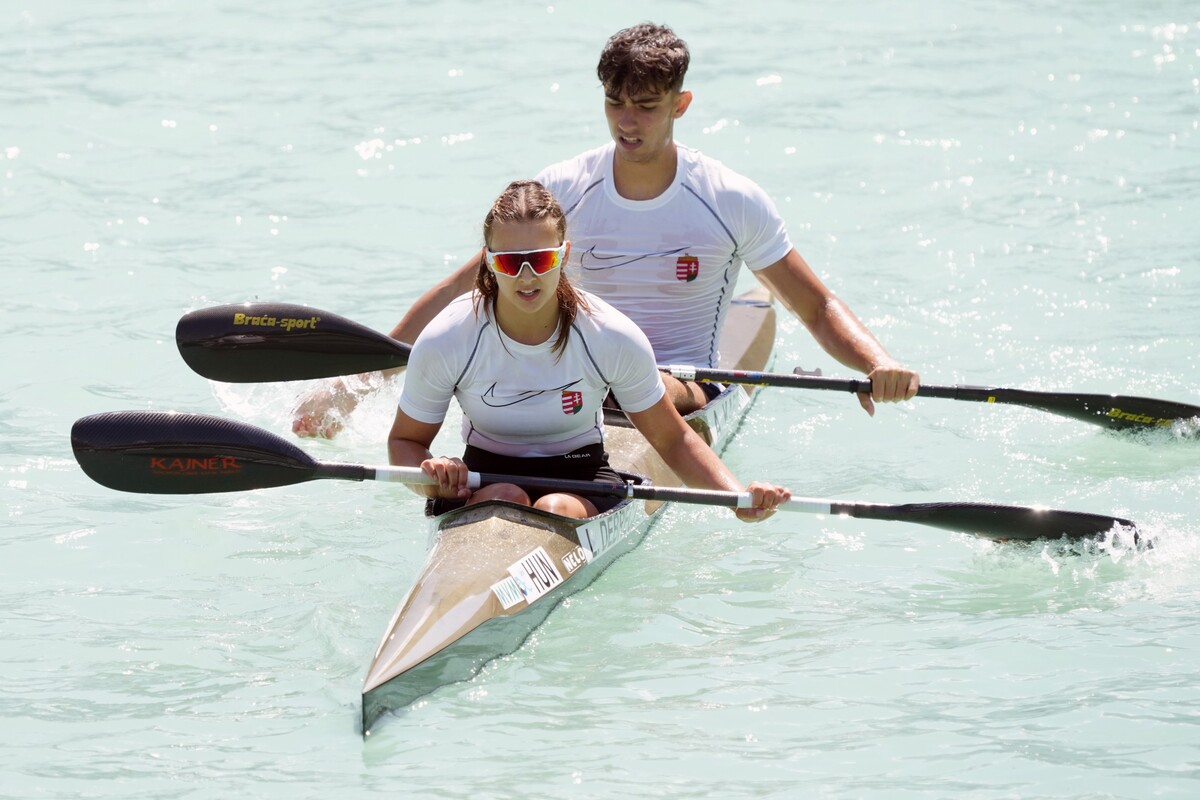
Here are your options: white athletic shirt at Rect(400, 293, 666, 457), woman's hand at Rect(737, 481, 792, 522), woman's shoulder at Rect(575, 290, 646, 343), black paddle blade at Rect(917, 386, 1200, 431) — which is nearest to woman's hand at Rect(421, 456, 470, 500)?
white athletic shirt at Rect(400, 293, 666, 457)

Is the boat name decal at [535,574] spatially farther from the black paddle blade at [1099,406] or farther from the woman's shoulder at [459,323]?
the black paddle blade at [1099,406]

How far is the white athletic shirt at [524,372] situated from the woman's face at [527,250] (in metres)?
0.19

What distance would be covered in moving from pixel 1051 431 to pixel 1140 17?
26.5 feet

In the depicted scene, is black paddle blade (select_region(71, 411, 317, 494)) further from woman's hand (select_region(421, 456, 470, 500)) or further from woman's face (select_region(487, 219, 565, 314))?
woman's face (select_region(487, 219, 565, 314))

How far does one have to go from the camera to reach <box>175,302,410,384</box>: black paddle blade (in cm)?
565

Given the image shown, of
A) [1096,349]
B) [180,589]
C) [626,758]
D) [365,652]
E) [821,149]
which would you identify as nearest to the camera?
[626,758]

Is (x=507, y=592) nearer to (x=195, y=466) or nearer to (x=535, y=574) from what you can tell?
(x=535, y=574)

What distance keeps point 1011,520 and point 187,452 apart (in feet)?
9.02

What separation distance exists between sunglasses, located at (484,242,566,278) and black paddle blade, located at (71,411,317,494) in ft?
3.15

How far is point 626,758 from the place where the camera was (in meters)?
3.95

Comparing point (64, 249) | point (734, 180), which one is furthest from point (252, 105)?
point (734, 180)

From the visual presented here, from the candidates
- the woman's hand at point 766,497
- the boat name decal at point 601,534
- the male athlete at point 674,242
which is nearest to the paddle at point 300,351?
the male athlete at point 674,242

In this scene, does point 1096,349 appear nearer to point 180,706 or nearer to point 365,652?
point 365,652

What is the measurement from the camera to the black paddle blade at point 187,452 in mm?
4859
